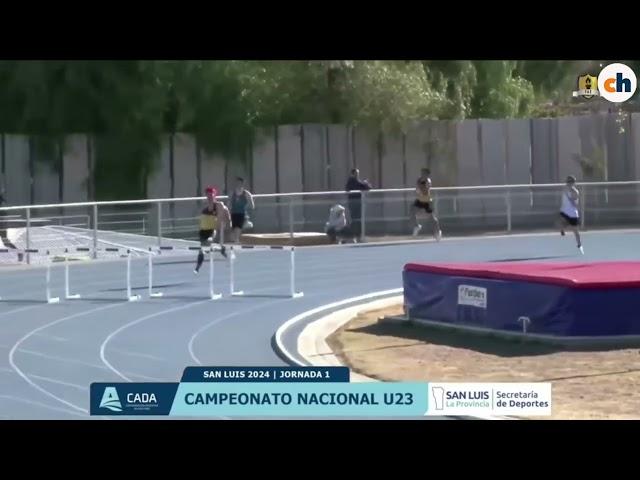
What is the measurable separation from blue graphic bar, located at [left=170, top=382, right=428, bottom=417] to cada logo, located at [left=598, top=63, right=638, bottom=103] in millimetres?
10087

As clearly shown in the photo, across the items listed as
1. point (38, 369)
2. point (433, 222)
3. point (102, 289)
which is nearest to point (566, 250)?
point (433, 222)

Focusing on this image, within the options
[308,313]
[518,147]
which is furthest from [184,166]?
[308,313]

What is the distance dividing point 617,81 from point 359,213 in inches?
314

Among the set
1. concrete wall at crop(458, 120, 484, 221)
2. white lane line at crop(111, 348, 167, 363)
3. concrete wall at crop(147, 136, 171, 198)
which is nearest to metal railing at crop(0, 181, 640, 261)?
concrete wall at crop(458, 120, 484, 221)

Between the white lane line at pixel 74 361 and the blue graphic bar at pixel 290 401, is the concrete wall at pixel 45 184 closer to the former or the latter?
the white lane line at pixel 74 361

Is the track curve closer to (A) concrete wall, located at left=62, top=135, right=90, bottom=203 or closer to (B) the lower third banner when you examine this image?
(B) the lower third banner

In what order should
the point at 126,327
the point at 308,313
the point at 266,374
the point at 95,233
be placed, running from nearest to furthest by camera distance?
the point at 266,374 → the point at 126,327 → the point at 308,313 → the point at 95,233

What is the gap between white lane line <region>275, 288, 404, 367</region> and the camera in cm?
1712

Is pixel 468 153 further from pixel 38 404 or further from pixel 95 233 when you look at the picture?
pixel 38 404

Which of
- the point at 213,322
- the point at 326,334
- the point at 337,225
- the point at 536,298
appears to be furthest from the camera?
the point at 337,225

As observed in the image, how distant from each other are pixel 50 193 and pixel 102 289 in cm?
1401

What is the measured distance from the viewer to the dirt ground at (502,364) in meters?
13.9

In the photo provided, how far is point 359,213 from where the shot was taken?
31.8 m
